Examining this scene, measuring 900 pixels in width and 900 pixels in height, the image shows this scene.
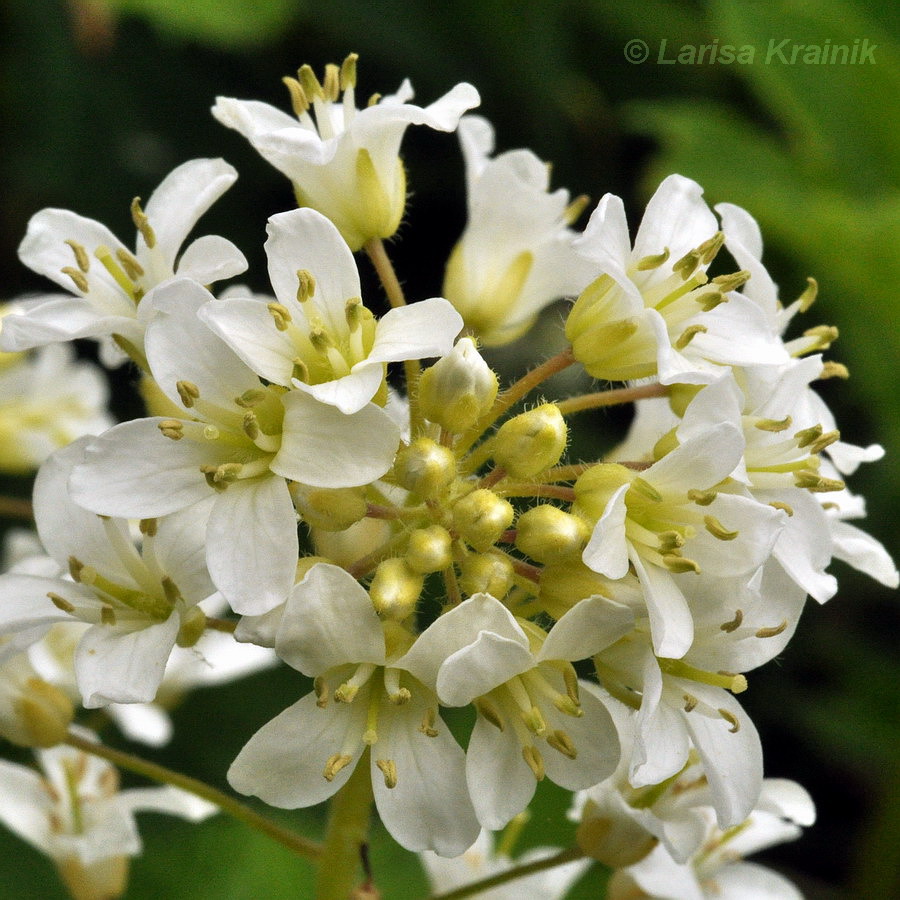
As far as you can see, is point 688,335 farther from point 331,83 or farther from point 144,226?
point 144,226

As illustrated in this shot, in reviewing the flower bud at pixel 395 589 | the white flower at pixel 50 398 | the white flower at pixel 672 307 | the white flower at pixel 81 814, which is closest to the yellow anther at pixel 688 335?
the white flower at pixel 672 307

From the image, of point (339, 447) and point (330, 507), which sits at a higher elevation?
point (339, 447)

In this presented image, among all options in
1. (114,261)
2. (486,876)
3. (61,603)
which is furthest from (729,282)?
(486,876)

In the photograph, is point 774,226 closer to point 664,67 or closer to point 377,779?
point 664,67

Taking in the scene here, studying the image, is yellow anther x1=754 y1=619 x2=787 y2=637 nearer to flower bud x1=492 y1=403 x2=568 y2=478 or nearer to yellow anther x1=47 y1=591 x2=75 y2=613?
flower bud x1=492 y1=403 x2=568 y2=478

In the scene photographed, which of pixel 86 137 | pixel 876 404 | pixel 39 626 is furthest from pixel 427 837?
pixel 86 137

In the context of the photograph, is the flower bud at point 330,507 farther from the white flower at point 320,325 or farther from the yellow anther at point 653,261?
the yellow anther at point 653,261
